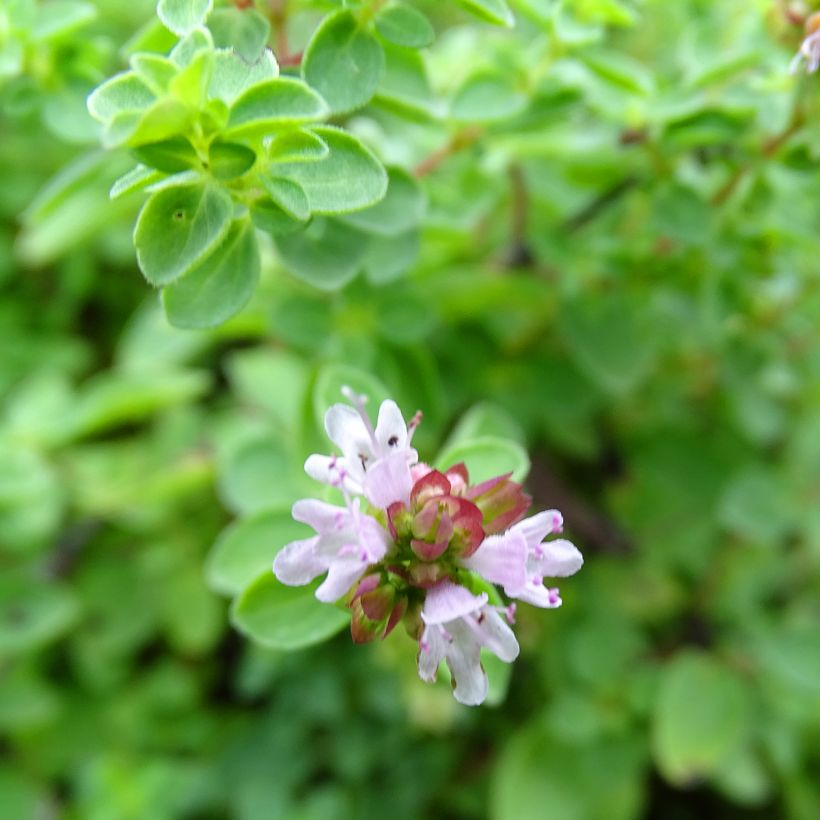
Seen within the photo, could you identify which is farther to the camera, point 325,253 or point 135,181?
point 325,253

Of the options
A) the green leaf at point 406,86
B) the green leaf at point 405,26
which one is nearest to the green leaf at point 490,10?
the green leaf at point 405,26

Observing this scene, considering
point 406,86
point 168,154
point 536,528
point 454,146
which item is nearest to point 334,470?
point 536,528

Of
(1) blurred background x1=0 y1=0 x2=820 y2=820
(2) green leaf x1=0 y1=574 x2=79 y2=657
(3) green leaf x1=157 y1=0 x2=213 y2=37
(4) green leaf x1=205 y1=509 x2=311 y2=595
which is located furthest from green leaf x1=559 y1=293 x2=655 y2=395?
(2) green leaf x1=0 y1=574 x2=79 y2=657

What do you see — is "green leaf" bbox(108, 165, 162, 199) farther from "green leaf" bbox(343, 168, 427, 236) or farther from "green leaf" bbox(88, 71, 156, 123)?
"green leaf" bbox(343, 168, 427, 236)

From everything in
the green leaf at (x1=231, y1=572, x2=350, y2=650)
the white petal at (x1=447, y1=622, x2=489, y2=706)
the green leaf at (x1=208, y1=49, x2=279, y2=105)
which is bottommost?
the green leaf at (x1=231, y1=572, x2=350, y2=650)

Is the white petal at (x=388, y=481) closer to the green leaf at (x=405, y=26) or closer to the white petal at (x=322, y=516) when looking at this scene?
the white petal at (x=322, y=516)

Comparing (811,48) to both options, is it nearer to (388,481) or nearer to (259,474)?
(388,481)

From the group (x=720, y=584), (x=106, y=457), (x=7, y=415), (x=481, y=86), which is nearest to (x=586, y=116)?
(x=481, y=86)
